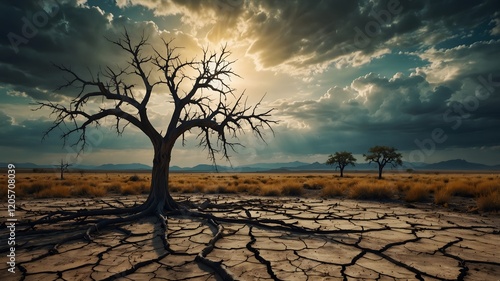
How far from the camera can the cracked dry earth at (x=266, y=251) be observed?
3.45 m

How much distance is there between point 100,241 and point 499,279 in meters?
5.98

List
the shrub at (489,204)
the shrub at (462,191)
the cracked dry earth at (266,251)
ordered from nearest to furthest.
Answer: the cracked dry earth at (266,251) < the shrub at (489,204) < the shrub at (462,191)

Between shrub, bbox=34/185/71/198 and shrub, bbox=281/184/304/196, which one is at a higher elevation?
shrub, bbox=34/185/71/198

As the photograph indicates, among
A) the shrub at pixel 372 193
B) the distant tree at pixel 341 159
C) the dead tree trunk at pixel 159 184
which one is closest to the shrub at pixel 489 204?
the shrub at pixel 372 193

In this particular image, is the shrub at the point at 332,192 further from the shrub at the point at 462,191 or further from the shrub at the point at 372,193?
the shrub at the point at 462,191

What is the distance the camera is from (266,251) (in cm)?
430

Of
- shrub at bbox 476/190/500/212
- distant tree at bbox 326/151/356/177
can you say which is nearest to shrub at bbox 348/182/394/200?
shrub at bbox 476/190/500/212

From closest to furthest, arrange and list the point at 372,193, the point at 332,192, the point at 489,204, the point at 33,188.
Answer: the point at 489,204 < the point at 372,193 < the point at 332,192 < the point at 33,188

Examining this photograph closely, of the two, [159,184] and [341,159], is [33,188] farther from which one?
[341,159]

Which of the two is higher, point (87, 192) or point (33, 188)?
point (33, 188)

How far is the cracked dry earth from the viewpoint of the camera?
345 centimetres

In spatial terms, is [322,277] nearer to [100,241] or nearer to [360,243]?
[360,243]

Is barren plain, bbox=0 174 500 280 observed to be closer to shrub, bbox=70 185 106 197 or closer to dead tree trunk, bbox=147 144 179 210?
dead tree trunk, bbox=147 144 179 210

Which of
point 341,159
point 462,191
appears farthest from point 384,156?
point 462,191
